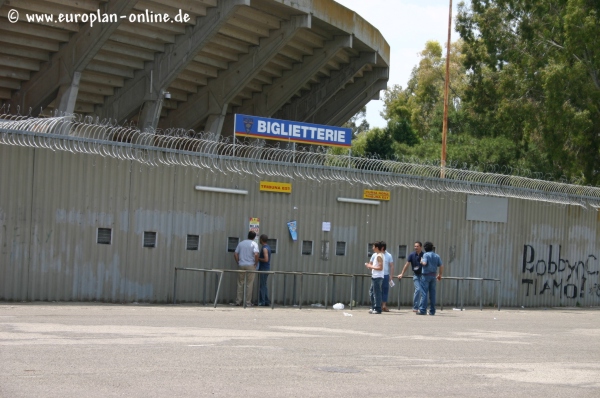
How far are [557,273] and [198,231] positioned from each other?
12.9 meters

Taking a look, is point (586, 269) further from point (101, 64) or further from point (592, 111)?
point (101, 64)

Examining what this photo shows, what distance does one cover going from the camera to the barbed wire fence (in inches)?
731

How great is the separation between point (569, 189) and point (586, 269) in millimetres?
2807

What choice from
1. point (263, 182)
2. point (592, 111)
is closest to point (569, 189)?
point (592, 111)

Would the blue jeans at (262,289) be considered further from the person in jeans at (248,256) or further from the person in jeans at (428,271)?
the person in jeans at (428,271)

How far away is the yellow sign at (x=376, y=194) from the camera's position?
2423 centimetres

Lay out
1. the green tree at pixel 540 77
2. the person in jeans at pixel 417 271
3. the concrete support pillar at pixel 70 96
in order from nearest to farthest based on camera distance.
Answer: the person in jeans at pixel 417 271 < the concrete support pillar at pixel 70 96 < the green tree at pixel 540 77

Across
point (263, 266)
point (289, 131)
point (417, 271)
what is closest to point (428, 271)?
point (417, 271)

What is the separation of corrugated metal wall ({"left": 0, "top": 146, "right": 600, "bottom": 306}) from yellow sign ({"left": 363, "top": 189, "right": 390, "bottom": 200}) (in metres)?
0.19

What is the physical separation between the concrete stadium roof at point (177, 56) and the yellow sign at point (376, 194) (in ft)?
22.0

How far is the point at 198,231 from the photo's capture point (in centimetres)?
2117

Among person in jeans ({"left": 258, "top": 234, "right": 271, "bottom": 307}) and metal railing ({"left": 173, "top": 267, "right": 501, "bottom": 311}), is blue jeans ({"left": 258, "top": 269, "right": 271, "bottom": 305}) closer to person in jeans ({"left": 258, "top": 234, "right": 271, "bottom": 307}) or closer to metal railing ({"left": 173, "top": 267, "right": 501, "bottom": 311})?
person in jeans ({"left": 258, "top": 234, "right": 271, "bottom": 307})

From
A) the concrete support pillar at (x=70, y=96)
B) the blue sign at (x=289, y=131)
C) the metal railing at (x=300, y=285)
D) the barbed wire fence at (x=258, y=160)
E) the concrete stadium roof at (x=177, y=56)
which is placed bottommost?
the metal railing at (x=300, y=285)

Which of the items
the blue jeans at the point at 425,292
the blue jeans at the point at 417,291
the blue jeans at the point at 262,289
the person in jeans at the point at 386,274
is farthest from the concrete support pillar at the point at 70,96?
the blue jeans at the point at 425,292
